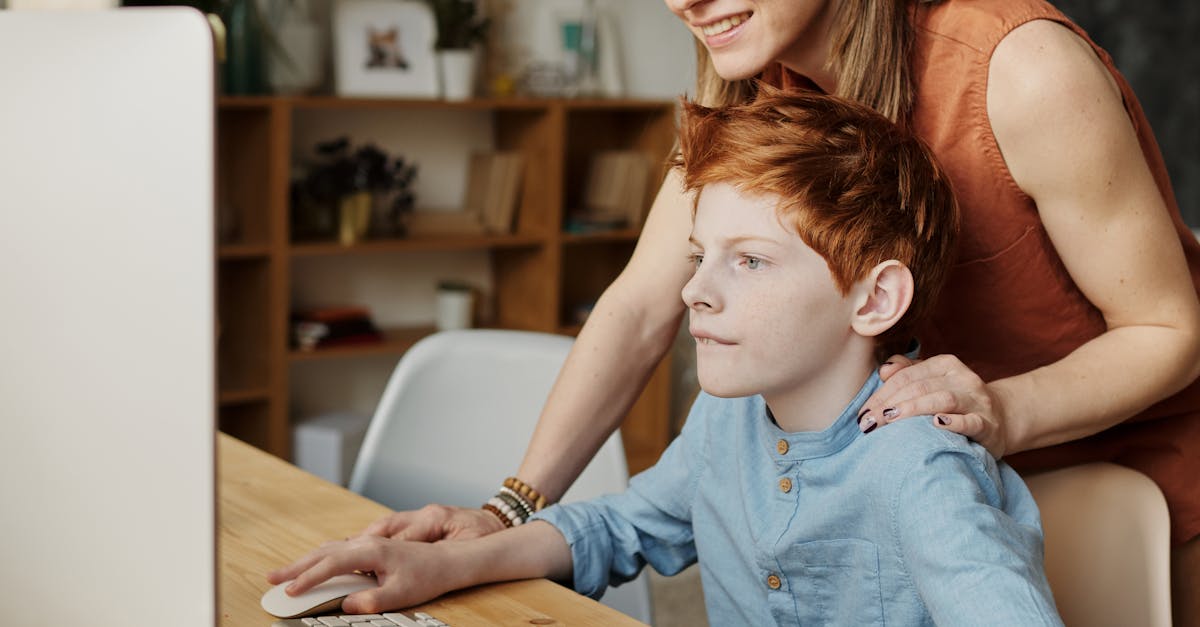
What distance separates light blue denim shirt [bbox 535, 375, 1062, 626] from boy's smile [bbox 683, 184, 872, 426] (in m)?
0.07

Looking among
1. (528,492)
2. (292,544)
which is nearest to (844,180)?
(528,492)

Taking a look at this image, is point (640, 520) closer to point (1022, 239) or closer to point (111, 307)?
point (1022, 239)

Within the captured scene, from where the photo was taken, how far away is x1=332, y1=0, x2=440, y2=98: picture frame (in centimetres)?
393

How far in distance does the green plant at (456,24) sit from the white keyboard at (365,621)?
3.14 metres

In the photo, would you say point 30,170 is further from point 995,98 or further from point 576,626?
point 995,98

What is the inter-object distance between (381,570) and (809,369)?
40 cm

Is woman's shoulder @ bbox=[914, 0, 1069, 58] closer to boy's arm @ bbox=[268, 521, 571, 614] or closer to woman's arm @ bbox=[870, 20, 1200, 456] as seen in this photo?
woman's arm @ bbox=[870, 20, 1200, 456]

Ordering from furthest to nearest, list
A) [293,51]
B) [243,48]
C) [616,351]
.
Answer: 1. [293,51]
2. [243,48]
3. [616,351]

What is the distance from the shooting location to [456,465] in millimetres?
1792

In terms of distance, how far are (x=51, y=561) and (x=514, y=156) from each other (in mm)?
3571

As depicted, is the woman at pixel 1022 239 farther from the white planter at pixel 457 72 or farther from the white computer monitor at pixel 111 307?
the white planter at pixel 457 72

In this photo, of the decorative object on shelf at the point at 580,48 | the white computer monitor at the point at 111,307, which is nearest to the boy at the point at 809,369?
the white computer monitor at the point at 111,307

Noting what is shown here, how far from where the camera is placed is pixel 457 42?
4.04 metres

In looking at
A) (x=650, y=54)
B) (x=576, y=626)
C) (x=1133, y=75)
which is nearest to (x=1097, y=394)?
(x=576, y=626)
